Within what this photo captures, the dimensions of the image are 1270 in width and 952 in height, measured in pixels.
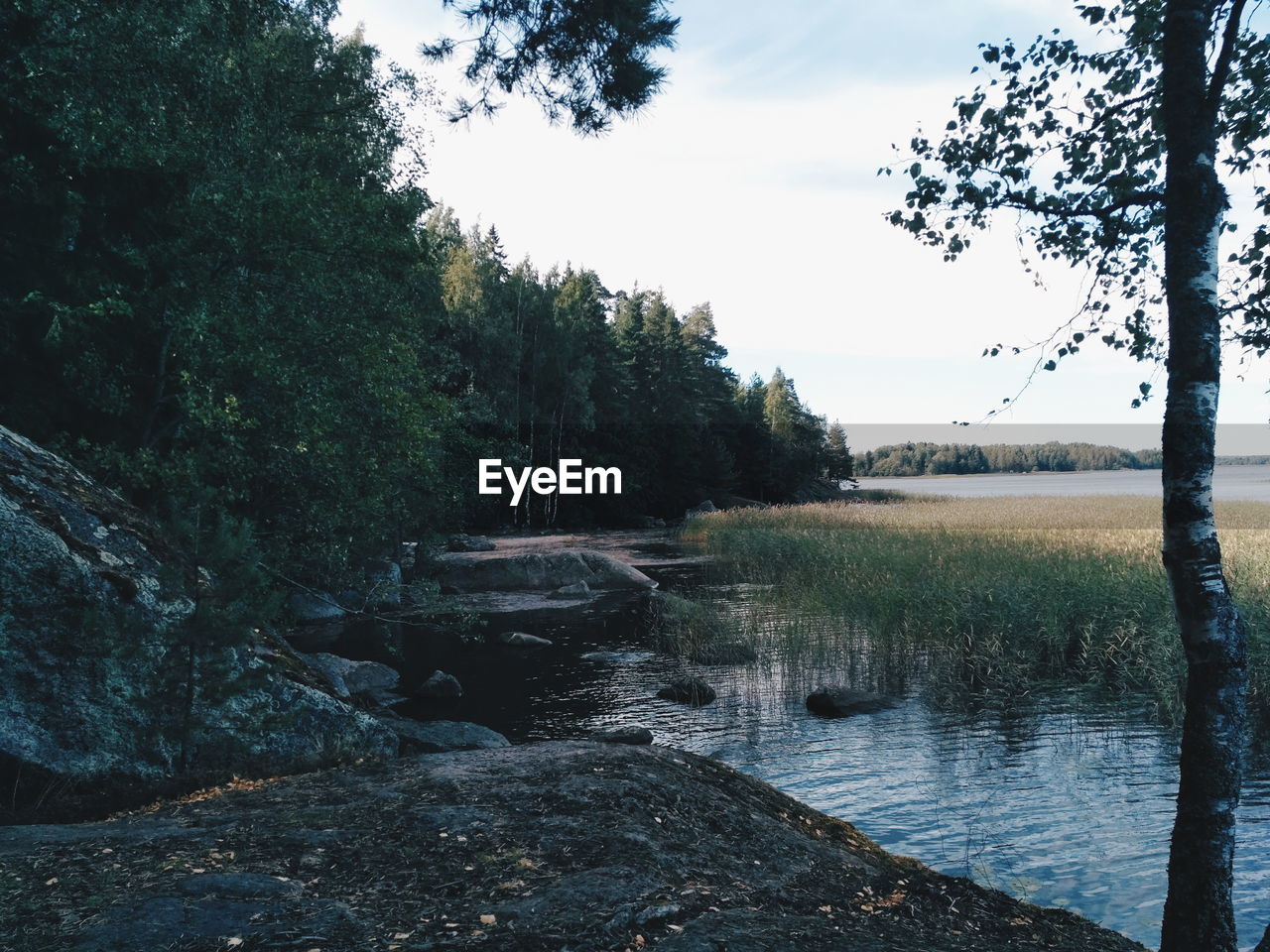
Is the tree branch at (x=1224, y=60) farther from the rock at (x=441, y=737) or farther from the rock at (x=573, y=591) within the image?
the rock at (x=573, y=591)

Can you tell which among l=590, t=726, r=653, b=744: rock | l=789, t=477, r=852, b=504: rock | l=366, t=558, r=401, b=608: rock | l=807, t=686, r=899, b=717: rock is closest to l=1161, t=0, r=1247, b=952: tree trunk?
l=590, t=726, r=653, b=744: rock

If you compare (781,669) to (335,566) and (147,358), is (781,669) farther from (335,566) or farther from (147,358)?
(147,358)

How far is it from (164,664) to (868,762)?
6619 millimetres

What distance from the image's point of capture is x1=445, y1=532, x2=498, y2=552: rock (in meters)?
34.1

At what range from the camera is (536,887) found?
14.2 ft

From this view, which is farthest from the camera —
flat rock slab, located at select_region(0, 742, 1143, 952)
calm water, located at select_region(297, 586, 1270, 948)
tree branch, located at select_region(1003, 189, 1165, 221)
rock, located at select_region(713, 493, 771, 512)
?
rock, located at select_region(713, 493, 771, 512)

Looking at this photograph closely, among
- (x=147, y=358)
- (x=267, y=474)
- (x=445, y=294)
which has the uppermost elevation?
(x=445, y=294)

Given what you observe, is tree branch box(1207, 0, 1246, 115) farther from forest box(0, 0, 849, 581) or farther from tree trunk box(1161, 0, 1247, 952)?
forest box(0, 0, 849, 581)

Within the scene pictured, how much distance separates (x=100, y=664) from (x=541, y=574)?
59.3ft

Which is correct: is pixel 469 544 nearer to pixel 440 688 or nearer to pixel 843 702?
pixel 440 688

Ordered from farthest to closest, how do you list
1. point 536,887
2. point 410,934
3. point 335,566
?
point 335,566
point 536,887
point 410,934

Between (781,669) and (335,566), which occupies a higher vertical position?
(335,566)

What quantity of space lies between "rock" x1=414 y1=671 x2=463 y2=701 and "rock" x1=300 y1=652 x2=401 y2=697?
860 millimetres

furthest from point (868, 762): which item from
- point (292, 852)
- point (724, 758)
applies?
point (292, 852)
